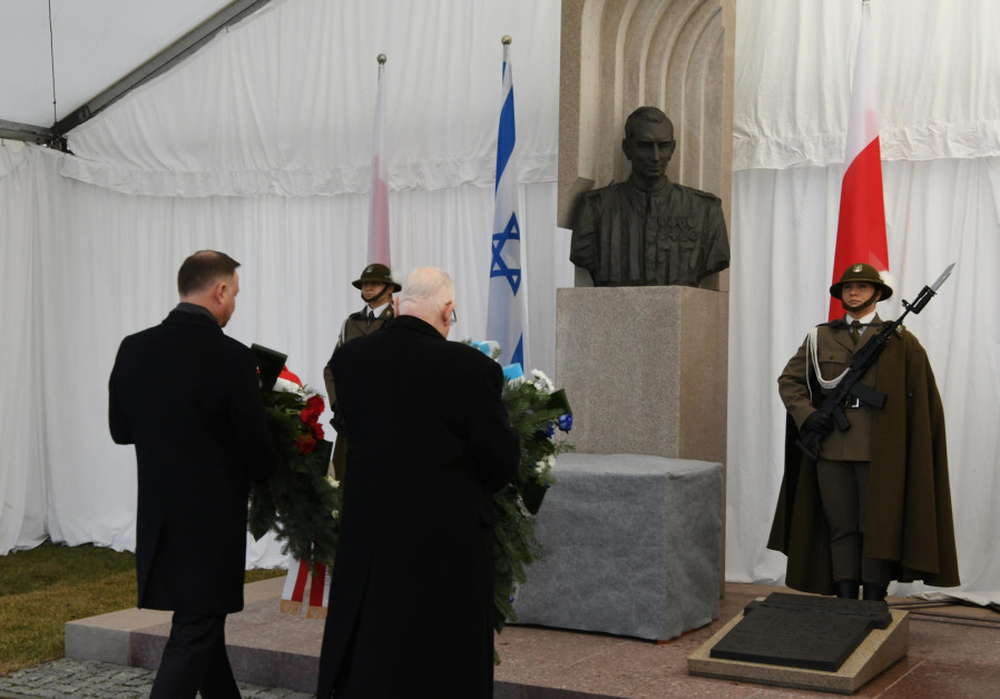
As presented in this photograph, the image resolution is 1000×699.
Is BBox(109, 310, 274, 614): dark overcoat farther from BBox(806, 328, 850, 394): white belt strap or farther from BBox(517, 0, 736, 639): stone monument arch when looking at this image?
BBox(806, 328, 850, 394): white belt strap

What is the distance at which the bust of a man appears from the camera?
620 cm

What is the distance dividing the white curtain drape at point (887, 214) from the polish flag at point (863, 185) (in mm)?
351

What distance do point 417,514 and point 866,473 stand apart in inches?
115

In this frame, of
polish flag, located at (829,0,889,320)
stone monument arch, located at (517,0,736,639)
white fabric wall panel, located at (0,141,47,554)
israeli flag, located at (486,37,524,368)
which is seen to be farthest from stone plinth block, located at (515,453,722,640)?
white fabric wall panel, located at (0,141,47,554)

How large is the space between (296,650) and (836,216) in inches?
142

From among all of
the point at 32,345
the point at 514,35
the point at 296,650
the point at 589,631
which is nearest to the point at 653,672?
the point at 589,631

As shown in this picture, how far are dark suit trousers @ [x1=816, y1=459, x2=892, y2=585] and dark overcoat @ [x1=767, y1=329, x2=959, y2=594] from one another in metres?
0.08

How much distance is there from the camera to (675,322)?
5965 millimetres

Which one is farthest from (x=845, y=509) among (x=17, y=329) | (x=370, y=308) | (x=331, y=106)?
(x=17, y=329)

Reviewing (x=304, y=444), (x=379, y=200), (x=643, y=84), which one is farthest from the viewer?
(x=379, y=200)

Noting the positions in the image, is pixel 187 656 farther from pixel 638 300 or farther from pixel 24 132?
pixel 24 132

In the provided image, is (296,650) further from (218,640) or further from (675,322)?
(675,322)

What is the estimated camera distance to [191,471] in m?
3.47

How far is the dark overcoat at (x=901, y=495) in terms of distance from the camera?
17.4ft
